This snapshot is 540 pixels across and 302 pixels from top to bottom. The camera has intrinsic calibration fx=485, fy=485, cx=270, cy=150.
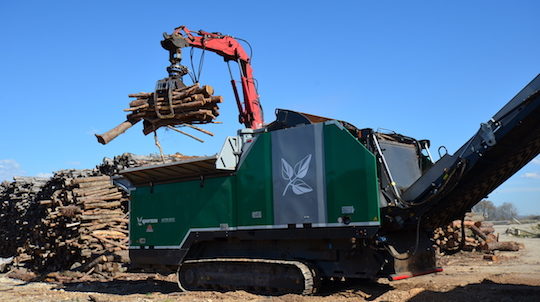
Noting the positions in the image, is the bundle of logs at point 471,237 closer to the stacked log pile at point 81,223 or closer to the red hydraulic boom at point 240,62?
the red hydraulic boom at point 240,62

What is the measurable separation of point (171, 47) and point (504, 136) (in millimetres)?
7363

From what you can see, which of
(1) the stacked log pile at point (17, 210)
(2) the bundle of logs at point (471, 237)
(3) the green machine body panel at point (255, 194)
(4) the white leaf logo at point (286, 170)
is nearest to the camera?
(3) the green machine body panel at point (255, 194)

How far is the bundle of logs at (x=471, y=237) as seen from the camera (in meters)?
15.1

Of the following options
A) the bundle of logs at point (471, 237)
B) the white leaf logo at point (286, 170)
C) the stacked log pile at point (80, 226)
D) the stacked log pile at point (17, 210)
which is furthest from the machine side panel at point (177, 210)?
the stacked log pile at point (17, 210)

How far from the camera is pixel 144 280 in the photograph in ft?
39.3

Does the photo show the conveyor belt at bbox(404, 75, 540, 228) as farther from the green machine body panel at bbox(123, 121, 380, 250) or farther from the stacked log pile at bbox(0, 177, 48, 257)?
the stacked log pile at bbox(0, 177, 48, 257)

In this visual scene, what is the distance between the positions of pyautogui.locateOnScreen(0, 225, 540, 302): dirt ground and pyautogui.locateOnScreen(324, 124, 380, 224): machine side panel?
135 centimetres

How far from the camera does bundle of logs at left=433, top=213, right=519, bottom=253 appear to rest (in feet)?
49.4

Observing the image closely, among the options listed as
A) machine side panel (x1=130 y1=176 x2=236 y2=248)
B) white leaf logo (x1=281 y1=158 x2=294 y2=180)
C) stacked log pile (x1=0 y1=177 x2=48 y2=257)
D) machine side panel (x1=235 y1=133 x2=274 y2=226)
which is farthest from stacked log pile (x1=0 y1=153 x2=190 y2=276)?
white leaf logo (x1=281 y1=158 x2=294 y2=180)

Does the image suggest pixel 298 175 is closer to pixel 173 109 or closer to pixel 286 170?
pixel 286 170

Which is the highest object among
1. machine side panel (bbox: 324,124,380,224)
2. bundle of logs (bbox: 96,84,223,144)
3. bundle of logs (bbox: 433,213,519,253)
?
bundle of logs (bbox: 96,84,223,144)

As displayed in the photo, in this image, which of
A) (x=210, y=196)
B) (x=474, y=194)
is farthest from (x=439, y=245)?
(x=210, y=196)

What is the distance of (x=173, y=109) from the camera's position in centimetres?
1009

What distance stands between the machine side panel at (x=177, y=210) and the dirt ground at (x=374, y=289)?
115 centimetres
